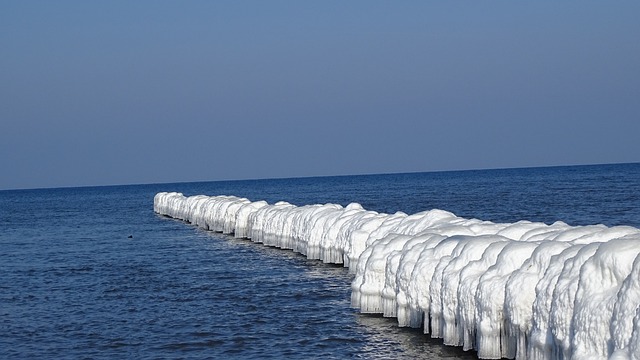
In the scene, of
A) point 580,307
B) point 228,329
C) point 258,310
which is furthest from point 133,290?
point 580,307

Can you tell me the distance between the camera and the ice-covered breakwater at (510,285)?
11.9 meters

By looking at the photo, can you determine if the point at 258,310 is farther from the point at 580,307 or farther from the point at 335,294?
the point at 580,307

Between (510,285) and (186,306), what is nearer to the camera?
(510,285)

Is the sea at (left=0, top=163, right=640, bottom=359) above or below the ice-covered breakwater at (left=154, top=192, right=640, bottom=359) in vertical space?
below

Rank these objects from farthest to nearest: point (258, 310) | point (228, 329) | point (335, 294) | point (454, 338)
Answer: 1. point (335, 294)
2. point (258, 310)
3. point (228, 329)
4. point (454, 338)

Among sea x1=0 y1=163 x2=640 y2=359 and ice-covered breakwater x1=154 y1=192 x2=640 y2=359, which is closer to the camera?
ice-covered breakwater x1=154 y1=192 x2=640 y2=359

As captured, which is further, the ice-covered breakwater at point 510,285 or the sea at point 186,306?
the sea at point 186,306

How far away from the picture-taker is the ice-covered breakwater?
1190 centimetres

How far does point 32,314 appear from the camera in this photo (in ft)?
81.9

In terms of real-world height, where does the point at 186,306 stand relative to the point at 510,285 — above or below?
below

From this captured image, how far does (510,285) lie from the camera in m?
14.7

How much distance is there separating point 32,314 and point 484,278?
554 inches

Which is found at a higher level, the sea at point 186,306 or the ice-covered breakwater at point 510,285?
the ice-covered breakwater at point 510,285

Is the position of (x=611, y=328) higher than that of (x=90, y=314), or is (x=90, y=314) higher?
(x=611, y=328)
